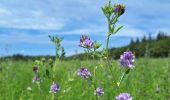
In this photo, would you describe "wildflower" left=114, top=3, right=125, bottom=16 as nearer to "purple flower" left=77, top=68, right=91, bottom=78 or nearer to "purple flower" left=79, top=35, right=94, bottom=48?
"purple flower" left=79, top=35, right=94, bottom=48

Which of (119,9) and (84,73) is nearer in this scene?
(119,9)

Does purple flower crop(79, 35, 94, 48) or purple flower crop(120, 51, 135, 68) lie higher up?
purple flower crop(79, 35, 94, 48)

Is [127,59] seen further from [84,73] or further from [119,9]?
[84,73]

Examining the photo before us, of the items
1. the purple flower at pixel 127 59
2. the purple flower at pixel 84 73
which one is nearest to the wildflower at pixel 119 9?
the purple flower at pixel 127 59

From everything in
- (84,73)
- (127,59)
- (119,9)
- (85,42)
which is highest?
(119,9)

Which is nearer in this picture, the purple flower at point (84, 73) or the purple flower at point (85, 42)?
the purple flower at point (85, 42)

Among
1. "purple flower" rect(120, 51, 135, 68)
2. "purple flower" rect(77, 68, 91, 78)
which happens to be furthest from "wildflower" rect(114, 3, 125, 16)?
"purple flower" rect(77, 68, 91, 78)

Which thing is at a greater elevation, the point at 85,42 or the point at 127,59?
the point at 85,42

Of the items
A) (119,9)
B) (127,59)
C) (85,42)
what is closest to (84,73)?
(85,42)

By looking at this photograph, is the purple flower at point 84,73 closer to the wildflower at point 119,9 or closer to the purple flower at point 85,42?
the purple flower at point 85,42
